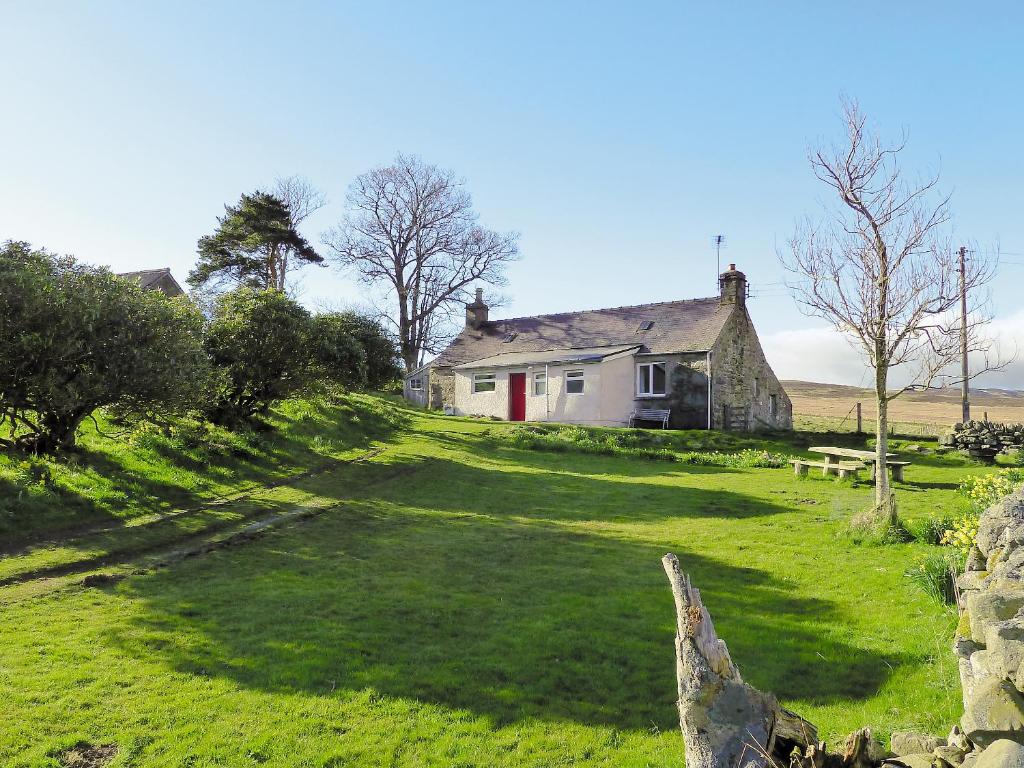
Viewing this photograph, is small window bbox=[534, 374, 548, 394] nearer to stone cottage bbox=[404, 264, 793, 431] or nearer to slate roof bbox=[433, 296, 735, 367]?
stone cottage bbox=[404, 264, 793, 431]

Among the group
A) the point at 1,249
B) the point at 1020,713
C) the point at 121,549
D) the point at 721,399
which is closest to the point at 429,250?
the point at 721,399

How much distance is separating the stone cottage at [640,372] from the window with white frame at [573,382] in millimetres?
51

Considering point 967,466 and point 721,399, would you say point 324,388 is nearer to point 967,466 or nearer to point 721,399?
point 721,399

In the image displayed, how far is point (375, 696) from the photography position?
6.17m

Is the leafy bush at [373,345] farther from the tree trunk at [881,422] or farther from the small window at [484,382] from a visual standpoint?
the tree trunk at [881,422]

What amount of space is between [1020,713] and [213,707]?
6.03 metres

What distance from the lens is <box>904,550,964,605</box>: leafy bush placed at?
27.0 feet

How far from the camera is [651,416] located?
3266 centimetres

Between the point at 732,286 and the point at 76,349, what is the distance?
29400mm

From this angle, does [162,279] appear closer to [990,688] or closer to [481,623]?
[481,623]

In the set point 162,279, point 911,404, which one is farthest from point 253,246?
point 911,404

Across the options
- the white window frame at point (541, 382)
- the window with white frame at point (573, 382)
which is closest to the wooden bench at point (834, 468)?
the window with white frame at point (573, 382)

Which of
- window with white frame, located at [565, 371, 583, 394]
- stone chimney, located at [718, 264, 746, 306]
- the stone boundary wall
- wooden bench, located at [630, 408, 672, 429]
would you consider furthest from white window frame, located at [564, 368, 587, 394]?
the stone boundary wall

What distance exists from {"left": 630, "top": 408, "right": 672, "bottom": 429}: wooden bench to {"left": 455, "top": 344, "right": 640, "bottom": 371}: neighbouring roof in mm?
3270
